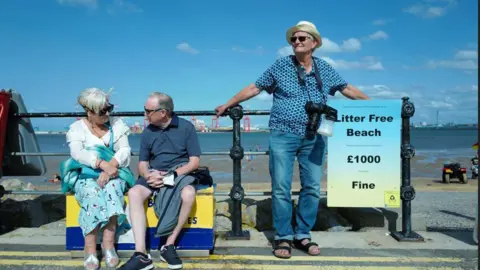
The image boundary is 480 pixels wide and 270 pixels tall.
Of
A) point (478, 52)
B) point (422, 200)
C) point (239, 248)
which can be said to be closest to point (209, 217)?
point (239, 248)

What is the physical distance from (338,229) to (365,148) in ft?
3.71

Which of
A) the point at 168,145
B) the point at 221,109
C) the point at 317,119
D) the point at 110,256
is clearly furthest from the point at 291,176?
the point at 110,256

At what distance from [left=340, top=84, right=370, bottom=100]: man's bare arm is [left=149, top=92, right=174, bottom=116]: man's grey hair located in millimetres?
1687

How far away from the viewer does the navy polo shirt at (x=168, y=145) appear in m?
3.72

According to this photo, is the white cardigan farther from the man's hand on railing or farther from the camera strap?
the camera strap

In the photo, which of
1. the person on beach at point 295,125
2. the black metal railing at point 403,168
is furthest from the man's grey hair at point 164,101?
the person on beach at point 295,125

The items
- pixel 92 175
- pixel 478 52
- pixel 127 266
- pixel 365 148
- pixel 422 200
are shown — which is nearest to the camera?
pixel 478 52

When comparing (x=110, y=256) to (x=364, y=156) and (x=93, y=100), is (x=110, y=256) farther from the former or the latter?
(x=364, y=156)

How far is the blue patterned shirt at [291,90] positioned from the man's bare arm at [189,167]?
779mm

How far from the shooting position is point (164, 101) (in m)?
3.65

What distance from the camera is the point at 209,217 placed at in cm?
372

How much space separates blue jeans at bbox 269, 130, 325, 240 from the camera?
12.2 feet

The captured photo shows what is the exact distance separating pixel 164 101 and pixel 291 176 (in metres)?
1.35

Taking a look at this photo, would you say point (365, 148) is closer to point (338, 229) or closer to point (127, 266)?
point (338, 229)
